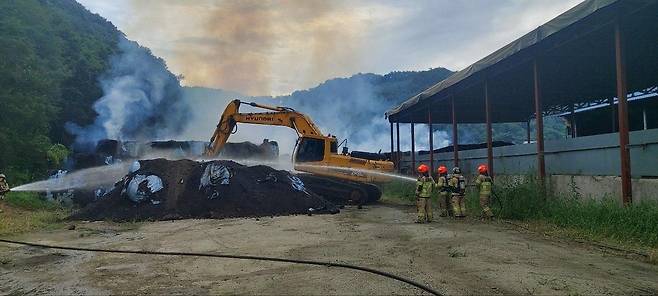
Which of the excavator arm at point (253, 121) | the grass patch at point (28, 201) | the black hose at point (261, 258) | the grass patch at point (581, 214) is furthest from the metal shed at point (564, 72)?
the grass patch at point (28, 201)

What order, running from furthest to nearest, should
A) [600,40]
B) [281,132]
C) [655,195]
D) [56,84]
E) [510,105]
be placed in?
[281,132]
[56,84]
[510,105]
[600,40]
[655,195]

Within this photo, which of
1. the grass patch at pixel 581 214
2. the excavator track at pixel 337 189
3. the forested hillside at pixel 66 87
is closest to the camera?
the grass patch at pixel 581 214

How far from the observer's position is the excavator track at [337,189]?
1739 centimetres

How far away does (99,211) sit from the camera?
13461 mm

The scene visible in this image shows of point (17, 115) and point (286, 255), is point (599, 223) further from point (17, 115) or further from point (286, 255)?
point (17, 115)

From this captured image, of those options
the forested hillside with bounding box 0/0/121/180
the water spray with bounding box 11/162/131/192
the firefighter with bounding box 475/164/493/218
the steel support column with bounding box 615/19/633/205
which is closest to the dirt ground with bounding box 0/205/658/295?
the firefighter with bounding box 475/164/493/218

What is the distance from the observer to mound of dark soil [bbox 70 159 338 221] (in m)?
13.5

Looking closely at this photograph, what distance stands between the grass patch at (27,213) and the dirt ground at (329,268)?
106 cm

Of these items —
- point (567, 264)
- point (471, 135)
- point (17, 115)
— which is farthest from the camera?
point (471, 135)

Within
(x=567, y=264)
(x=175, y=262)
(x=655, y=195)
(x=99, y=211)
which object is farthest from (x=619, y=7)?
(x=99, y=211)

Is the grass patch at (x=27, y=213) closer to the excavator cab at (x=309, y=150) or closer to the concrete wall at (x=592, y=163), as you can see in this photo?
the excavator cab at (x=309, y=150)

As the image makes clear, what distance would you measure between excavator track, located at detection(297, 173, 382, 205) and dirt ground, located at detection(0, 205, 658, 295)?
6413 millimetres

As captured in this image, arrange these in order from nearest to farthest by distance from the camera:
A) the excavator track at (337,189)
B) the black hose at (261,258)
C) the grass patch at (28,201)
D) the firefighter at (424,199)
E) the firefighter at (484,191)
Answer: the black hose at (261,258)
the firefighter at (424,199)
the firefighter at (484,191)
the grass patch at (28,201)
the excavator track at (337,189)

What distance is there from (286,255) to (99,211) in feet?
26.8
